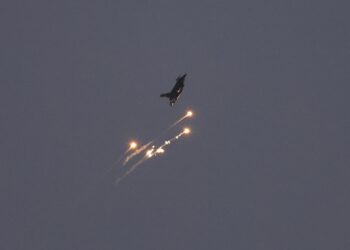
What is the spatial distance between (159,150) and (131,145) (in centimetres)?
731

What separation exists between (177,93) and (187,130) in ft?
26.5

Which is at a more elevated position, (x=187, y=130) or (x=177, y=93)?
(x=177, y=93)

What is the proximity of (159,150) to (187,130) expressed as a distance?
943cm

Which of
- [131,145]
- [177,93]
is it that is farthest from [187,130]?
[131,145]

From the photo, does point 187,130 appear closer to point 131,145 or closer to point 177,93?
point 177,93

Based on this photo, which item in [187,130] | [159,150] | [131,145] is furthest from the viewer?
[187,130]

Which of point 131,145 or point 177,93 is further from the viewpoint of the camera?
point 177,93

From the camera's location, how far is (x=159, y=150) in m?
72.0

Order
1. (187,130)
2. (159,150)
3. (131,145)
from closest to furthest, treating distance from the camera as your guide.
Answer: (131,145)
(159,150)
(187,130)

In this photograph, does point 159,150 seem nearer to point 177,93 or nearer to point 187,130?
point 187,130

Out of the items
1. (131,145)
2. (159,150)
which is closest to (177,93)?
(159,150)

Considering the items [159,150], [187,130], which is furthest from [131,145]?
[187,130]

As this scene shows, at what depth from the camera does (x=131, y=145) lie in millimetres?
66000

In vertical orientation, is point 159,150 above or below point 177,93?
below
